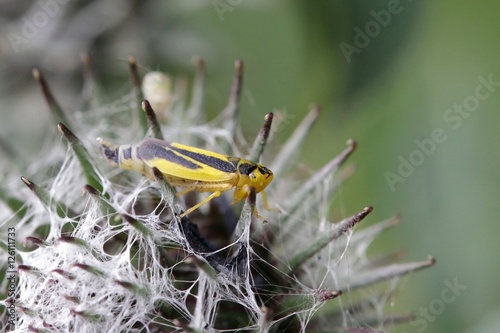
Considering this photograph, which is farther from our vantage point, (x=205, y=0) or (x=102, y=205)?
(x=205, y=0)

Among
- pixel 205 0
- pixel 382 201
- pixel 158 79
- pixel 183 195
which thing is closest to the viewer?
pixel 183 195

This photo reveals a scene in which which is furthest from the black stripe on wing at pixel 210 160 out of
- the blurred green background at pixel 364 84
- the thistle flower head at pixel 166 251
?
the blurred green background at pixel 364 84

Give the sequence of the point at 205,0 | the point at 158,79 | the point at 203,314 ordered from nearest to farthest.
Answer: the point at 203,314 → the point at 158,79 → the point at 205,0

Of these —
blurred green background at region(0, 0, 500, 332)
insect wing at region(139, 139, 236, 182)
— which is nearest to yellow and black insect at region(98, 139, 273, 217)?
insect wing at region(139, 139, 236, 182)

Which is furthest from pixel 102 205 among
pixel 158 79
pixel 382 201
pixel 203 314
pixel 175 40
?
pixel 175 40

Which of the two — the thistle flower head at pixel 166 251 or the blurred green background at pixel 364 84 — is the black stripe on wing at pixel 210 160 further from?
the blurred green background at pixel 364 84

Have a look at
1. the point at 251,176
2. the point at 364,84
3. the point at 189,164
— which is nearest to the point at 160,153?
the point at 189,164

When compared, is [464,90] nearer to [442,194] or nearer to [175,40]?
[442,194]
